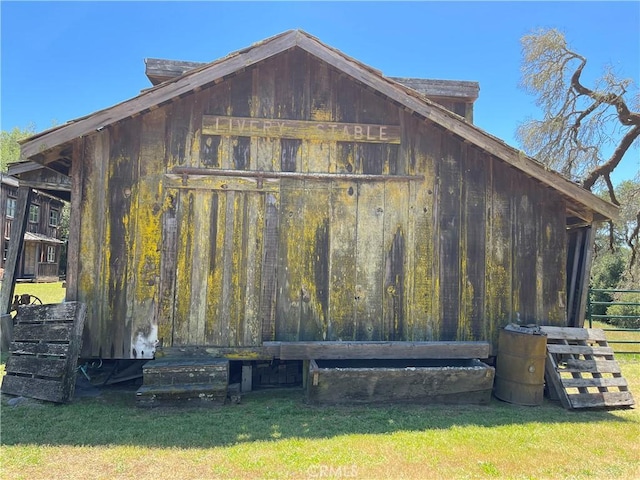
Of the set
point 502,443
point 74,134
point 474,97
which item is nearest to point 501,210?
point 474,97

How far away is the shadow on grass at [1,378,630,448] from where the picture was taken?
4426 millimetres

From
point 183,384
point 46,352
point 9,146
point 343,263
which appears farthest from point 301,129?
point 9,146

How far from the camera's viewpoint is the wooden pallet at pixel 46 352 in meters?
5.35

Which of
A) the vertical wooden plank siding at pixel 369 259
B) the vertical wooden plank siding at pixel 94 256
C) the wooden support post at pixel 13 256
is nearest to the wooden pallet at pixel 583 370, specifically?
the vertical wooden plank siding at pixel 369 259

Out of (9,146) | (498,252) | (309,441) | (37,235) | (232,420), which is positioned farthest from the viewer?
(9,146)

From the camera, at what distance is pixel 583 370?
6.04 metres

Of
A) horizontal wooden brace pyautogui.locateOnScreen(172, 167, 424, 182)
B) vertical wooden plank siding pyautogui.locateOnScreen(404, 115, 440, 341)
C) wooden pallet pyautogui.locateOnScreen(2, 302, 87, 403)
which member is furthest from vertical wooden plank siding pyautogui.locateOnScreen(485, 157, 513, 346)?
wooden pallet pyautogui.locateOnScreen(2, 302, 87, 403)

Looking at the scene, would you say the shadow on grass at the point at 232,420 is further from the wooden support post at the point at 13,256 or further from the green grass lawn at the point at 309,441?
the wooden support post at the point at 13,256

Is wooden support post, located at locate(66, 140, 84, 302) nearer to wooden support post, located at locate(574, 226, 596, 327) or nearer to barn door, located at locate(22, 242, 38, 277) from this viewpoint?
wooden support post, located at locate(574, 226, 596, 327)

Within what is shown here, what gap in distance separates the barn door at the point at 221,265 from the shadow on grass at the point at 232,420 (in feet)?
3.59

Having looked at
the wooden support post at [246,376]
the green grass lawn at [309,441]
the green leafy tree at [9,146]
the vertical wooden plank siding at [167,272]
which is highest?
the green leafy tree at [9,146]

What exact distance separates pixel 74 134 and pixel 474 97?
23.5 feet

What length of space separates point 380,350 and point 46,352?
4612 mm

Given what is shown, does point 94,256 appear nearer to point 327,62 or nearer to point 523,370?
point 327,62
